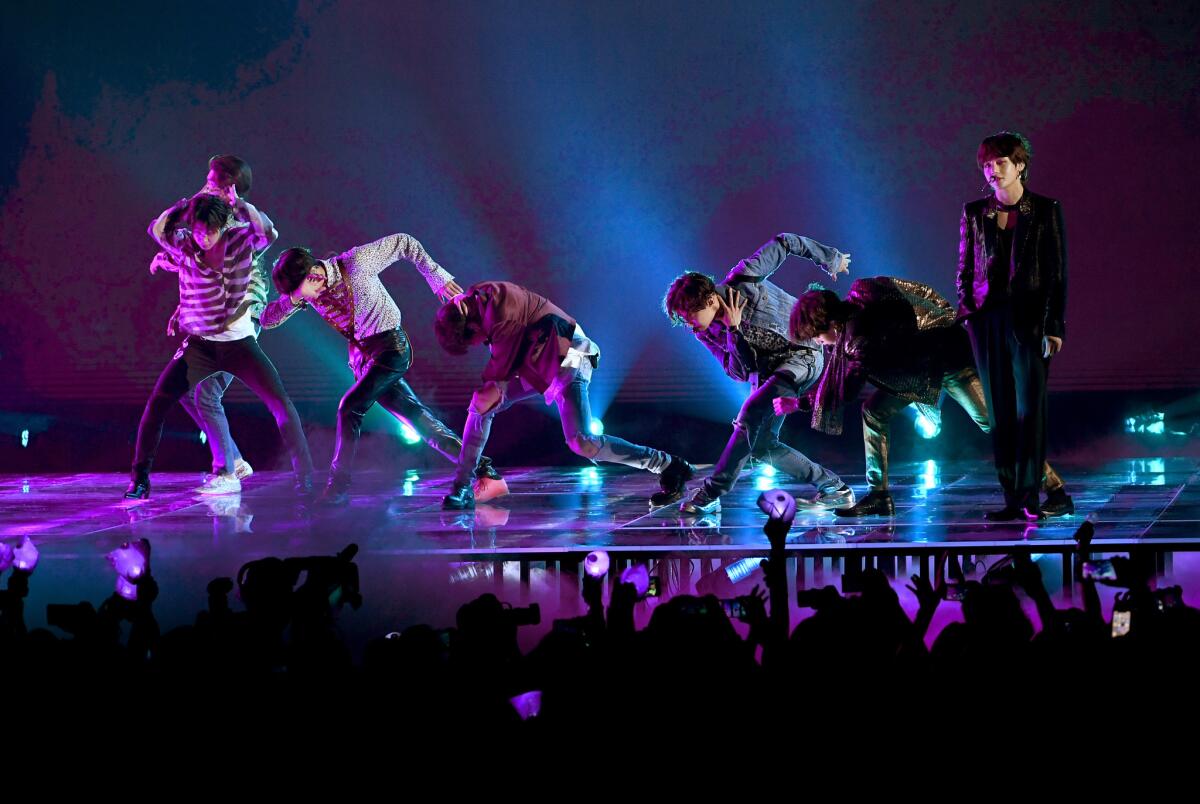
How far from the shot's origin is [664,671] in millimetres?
1972

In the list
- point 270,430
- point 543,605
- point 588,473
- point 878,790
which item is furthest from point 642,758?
point 270,430

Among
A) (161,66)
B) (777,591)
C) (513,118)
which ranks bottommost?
(777,591)

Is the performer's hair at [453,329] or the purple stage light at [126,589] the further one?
the performer's hair at [453,329]

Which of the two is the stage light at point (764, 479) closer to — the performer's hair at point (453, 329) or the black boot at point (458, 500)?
the black boot at point (458, 500)

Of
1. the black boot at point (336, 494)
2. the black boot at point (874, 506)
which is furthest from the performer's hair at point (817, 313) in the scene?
the black boot at point (336, 494)

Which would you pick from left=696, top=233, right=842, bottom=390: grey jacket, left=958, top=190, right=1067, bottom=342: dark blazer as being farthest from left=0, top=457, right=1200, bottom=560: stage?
left=958, top=190, right=1067, bottom=342: dark blazer

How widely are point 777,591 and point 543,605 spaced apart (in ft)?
6.61

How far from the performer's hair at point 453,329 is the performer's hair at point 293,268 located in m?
0.84

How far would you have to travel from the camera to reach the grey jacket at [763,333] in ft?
16.3

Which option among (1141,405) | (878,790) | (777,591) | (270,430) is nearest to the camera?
(878,790)

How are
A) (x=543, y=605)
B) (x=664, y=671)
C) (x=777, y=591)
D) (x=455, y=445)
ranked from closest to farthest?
(x=664, y=671) → (x=777, y=591) → (x=543, y=605) → (x=455, y=445)

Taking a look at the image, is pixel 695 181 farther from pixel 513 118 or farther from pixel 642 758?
pixel 642 758

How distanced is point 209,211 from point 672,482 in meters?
2.91

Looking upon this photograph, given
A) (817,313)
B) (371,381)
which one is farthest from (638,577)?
(371,381)
